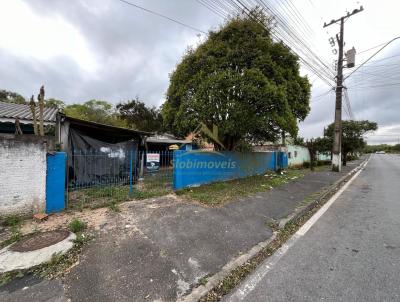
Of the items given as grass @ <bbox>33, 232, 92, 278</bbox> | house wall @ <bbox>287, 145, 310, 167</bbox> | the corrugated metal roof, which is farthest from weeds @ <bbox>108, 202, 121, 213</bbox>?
house wall @ <bbox>287, 145, 310, 167</bbox>

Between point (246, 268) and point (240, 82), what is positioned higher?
point (240, 82)

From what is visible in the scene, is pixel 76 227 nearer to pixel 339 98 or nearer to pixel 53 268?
pixel 53 268

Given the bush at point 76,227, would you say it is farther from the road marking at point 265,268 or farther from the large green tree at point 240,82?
the large green tree at point 240,82

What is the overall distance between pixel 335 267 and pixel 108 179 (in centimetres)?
751

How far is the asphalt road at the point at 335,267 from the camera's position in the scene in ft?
7.88

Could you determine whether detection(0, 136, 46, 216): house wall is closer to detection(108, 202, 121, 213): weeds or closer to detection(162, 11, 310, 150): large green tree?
detection(108, 202, 121, 213): weeds

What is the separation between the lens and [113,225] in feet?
13.8

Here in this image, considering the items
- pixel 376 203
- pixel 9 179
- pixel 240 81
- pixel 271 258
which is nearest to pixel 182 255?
pixel 271 258

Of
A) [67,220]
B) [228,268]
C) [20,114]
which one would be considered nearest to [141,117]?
[20,114]

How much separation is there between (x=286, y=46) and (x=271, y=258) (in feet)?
28.3

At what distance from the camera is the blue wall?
7.30 meters

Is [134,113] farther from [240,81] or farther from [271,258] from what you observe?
[271,258]

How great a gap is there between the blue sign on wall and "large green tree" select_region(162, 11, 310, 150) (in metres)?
4.88

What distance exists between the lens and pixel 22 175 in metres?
4.29
